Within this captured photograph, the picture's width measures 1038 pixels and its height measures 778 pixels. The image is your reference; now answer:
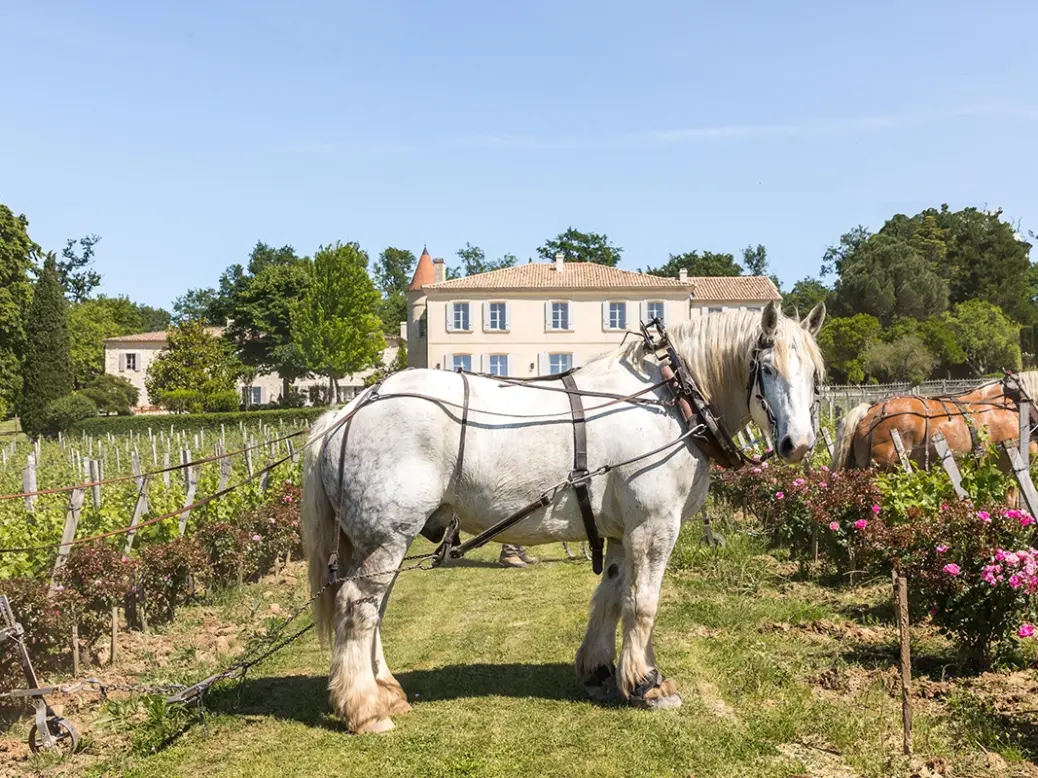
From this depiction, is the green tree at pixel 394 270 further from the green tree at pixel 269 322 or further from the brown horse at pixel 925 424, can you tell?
the brown horse at pixel 925 424

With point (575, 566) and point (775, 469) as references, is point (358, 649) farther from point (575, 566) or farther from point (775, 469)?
point (775, 469)

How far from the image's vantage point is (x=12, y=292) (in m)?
39.2

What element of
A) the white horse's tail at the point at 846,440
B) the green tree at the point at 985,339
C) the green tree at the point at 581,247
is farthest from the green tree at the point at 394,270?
the white horse's tail at the point at 846,440

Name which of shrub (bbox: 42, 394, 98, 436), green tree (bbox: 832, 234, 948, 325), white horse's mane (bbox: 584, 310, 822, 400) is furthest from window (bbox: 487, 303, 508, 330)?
white horse's mane (bbox: 584, 310, 822, 400)

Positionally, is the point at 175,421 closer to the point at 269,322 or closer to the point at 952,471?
the point at 269,322

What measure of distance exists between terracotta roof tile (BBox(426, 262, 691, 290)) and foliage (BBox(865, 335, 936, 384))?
12.8m

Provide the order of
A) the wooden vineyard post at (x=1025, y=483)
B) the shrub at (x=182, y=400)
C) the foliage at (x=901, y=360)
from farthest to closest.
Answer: the foliage at (x=901, y=360)
the shrub at (x=182, y=400)
the wooden vineyard post at (x=1025, y=483)

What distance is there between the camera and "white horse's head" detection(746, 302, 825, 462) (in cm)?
508

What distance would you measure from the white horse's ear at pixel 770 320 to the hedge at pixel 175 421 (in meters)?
37.5

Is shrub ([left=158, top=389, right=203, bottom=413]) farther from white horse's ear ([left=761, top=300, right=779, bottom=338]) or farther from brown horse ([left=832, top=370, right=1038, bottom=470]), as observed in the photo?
white horse's ear ([left=761, top=300, right=779, bottom=338])

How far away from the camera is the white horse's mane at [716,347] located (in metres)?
5.32

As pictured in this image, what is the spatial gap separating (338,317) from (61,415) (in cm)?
1731

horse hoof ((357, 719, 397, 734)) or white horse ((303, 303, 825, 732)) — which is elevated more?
white horse ((303, 303, 825, 732))

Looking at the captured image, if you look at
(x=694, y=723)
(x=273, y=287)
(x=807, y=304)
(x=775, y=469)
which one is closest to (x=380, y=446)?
(x=694, y=723)
